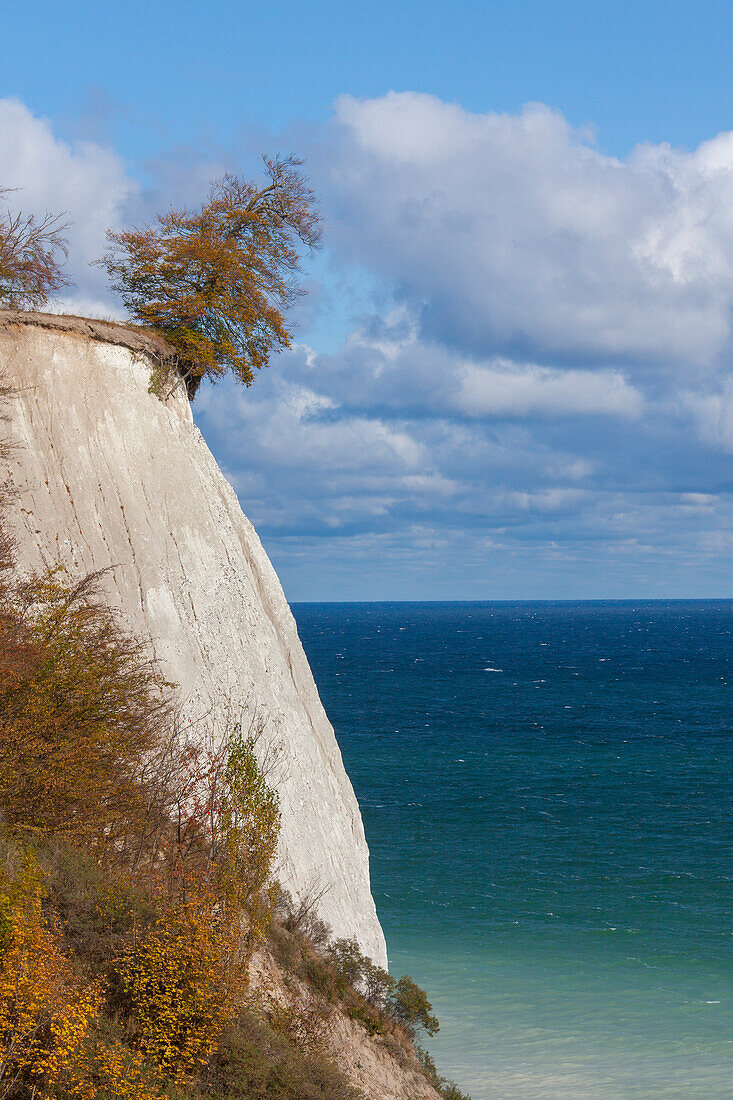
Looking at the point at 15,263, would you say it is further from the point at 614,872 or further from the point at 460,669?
the point at 460,669

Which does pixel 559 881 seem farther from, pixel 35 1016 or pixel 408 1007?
pixel 35 1016

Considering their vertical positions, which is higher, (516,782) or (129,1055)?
(129,1055)

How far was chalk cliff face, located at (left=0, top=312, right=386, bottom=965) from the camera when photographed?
19484 millimetres

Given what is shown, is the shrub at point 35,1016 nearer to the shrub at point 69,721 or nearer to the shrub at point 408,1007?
the shrub at point 69,721

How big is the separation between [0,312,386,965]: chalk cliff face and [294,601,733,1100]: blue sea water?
7.59 m

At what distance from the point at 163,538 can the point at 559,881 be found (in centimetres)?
2945

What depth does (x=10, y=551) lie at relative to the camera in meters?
16.9

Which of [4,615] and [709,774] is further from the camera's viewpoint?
[709,774]

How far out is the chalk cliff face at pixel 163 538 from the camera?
63.9 feet

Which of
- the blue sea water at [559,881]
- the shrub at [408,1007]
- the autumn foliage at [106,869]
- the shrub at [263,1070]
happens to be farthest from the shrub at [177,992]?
the blue sea water at [559,881]

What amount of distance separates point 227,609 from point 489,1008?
57.3 ft

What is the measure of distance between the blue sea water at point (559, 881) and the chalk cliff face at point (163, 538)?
7592 mm

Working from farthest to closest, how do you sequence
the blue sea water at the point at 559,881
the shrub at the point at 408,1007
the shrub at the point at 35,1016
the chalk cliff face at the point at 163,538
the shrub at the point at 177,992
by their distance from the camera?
the blue sea water at the point at 559,881 → the chalk cliff face at the point at 163,538 → the shrub at the point at 408,1007 → the shrub at the point at 177,992 → the shrub at the point at 35,1016

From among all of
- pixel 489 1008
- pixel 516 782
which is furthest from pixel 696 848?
pixel 489 1008
